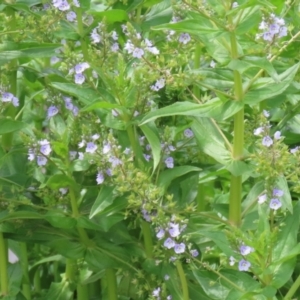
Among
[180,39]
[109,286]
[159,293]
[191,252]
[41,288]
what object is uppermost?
[180,39]

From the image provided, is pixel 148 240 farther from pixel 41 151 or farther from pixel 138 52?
pixel 138 52

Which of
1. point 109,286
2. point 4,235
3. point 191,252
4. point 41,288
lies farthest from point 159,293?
point 41,288

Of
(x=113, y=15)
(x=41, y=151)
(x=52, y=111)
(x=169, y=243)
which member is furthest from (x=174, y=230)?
(x=113, y=15)

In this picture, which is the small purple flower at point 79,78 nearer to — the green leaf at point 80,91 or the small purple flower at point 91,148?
the green leaf at point 80,91

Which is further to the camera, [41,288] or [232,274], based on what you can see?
[41,288]

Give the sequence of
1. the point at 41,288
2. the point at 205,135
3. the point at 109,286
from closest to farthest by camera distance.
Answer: the point at 205,135, the point at 109,286, the point at 41,288

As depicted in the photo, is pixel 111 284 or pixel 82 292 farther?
pixel 82 292

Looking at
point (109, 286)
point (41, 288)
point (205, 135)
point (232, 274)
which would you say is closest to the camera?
point (232, 274)

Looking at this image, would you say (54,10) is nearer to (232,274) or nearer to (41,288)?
(232,274)
